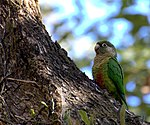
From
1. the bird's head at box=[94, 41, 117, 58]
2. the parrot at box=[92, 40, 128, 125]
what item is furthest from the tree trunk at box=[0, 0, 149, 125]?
the bird's head at box=[94, 41, 117, 58]

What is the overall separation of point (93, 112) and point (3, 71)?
637mm

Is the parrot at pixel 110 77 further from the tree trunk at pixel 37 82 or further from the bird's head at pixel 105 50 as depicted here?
the tree trunk at pixel 37 82

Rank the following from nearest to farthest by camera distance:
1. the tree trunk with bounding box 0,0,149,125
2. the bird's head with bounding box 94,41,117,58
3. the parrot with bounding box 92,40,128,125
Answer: the tree trunk with bounding box 0,0,149,125, the parrot with bounding box 92,40,128,125, the bird's head with bounding box 94,41,117,58

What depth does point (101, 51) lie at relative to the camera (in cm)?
497

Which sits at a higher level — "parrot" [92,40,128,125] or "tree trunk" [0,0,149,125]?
"parrot" [92,40,128,125]

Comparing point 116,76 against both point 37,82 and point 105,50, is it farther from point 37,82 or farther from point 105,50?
point 37,82

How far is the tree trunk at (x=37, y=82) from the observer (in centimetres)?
316

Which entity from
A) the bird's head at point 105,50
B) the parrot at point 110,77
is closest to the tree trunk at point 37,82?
the parrot at point 110,77

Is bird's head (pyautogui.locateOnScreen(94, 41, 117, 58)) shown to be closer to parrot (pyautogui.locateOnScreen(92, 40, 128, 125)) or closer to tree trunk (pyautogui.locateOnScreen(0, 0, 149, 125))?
parrot (pyautogui.locateOnScreen(92, 40, 128, 125))

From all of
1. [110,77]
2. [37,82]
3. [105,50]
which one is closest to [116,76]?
[110,77]

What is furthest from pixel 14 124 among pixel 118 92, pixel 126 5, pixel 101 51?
pixel 126 5

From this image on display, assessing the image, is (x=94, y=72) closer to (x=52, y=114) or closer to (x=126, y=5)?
(x=52, y=114)

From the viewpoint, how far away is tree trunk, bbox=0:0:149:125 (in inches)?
124

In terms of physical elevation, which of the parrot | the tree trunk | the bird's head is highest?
the bird's head
